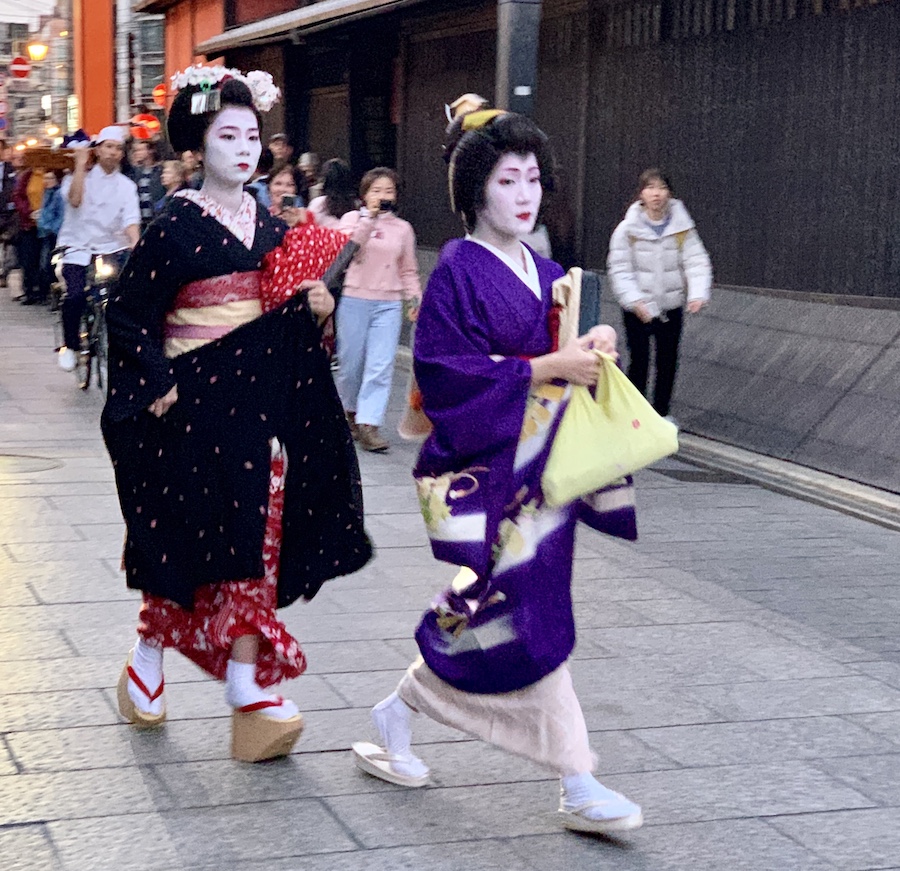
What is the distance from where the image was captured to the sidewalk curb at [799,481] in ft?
25.5

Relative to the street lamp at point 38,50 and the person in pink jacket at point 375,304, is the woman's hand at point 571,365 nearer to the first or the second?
the person in pink jacket at point 375,304

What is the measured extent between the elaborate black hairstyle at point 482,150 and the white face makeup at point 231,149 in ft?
2.10

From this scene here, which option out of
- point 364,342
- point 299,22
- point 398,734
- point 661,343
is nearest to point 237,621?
Answer: point 398,734

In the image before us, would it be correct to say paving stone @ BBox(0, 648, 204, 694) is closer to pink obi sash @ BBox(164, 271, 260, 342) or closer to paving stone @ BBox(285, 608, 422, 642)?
paving stone @ BBox(285, 608, 422, 642)

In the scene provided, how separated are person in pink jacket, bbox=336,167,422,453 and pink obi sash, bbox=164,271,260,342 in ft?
16.5

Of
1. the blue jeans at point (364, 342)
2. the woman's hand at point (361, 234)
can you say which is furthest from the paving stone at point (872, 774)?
the blue jeans at point (364, 342)

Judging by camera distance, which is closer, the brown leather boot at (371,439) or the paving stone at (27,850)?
the paving stone at (27,850)

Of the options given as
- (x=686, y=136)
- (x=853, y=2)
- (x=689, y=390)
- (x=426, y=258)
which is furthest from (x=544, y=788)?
(x=426, y=258)

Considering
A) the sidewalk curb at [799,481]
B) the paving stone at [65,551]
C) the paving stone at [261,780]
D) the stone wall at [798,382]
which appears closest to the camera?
the paving stone at [261,780]

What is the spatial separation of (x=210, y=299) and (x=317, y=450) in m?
0.49

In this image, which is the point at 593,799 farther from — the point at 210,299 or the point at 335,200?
the point at 335,200

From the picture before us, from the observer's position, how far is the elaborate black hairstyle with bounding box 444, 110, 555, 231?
3.85 meters

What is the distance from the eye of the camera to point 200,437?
4.26m

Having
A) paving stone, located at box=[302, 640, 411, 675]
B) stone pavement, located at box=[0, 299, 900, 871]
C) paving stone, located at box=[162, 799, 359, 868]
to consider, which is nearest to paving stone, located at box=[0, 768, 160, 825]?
stone pavement, located at box=[0, 299, 900, 871]
